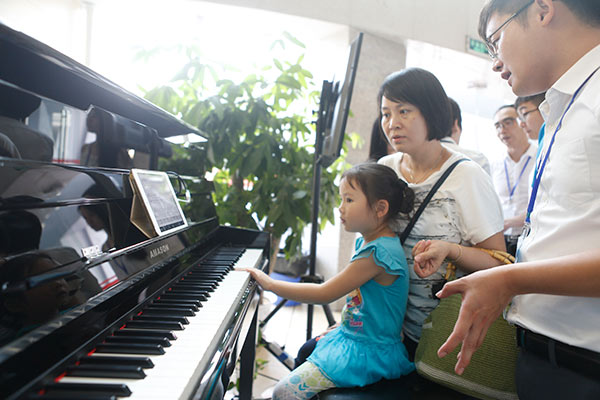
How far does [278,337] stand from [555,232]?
2916mm

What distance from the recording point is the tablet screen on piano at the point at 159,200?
3.76 feet

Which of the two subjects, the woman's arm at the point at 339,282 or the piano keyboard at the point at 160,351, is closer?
the piano keyboard at the point at 160,351

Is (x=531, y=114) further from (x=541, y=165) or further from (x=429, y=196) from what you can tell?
(x=541, y=165)

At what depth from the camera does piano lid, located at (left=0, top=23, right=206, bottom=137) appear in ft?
2.25

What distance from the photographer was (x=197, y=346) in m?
0.76

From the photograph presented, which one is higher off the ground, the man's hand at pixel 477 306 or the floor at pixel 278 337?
the man's hand at pixel 477 306

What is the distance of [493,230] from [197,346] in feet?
3.51

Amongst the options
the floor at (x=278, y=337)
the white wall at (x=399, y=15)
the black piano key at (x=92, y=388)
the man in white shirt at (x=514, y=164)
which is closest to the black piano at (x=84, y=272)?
the black piano key at (x=92, y=388)

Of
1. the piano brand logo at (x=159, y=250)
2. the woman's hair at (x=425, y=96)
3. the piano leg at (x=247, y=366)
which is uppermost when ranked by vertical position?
the woman's hair at (x=425, y=96)

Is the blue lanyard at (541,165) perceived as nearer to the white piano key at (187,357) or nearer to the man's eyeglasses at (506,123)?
the white piano key at (187,357)

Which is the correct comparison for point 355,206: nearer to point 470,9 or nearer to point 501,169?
point 501,169

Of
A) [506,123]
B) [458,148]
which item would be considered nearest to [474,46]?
[506,123]

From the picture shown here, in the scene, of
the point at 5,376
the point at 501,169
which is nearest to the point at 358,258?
the point at 5,376

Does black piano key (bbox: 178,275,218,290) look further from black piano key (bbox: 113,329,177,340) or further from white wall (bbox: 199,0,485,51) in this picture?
white wall (bbox: 199,0,485,51)
